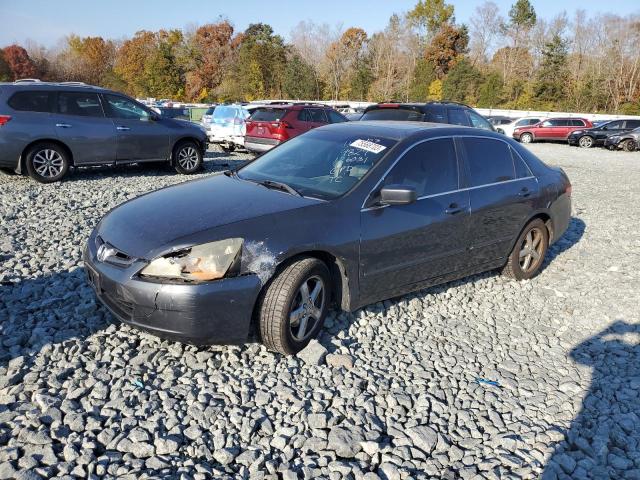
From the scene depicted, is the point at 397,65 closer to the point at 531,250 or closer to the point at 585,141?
the point at 585,141

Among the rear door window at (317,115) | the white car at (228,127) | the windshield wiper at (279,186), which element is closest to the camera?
the windshield wiper at (279,186)

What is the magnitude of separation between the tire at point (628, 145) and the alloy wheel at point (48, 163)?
24.0 metres

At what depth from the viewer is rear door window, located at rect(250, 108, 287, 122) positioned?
1315cm

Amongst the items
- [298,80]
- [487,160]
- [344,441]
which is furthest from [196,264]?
[298,80]

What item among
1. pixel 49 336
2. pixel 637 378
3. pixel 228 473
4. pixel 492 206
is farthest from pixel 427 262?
pixel 49 336

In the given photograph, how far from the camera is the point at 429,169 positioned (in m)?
4.34

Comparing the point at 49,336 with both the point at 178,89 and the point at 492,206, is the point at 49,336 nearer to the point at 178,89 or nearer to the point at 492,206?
the point at 492,206

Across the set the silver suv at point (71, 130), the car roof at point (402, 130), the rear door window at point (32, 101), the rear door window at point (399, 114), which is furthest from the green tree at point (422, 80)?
the car roof at point (402, 130)

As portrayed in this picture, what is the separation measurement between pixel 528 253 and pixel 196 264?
3.76 metres

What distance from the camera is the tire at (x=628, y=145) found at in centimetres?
2347

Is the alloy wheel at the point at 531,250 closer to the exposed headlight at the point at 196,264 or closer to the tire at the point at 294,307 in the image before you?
the tire at the point at 294,307

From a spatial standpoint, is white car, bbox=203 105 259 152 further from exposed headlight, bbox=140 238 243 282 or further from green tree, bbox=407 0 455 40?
green tree, bbox=407 0 455 40

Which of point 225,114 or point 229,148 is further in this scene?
point 225,114

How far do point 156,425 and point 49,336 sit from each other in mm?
1325
